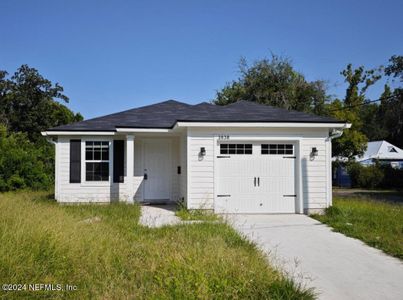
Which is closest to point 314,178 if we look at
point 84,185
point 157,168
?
point 157,168

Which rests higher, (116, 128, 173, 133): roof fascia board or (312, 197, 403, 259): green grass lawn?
(116, 128, 173, 133): roof fascia board

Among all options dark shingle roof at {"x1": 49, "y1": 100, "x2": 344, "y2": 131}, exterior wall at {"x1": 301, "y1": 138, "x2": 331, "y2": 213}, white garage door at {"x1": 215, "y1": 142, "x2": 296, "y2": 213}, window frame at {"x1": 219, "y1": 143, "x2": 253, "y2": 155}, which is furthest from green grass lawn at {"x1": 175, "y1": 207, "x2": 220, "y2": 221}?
exterior wall at {"x1": 301, "y1": 138, "x2": 331, "y2": 213}

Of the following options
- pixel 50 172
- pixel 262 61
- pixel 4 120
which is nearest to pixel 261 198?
pixel 50 172

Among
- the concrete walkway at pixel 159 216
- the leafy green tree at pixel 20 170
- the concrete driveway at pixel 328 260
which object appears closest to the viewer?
the concrete driveway at pixel 328 260

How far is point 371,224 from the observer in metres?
9.20

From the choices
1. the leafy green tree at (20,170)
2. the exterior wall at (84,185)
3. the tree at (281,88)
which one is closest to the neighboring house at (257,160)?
the exterior wall at (84,185)

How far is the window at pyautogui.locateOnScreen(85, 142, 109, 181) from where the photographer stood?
539 inches

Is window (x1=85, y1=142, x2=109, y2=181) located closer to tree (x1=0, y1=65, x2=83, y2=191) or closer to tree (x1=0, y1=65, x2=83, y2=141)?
tree (x1=0, y1=65, x2=83, y2=191)

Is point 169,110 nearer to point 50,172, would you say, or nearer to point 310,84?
point 50,172

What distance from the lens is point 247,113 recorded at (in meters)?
12.1

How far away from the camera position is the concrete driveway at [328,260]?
190 inches

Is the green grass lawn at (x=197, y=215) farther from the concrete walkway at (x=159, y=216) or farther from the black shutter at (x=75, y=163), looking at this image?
the black shutter at (x=75, y=163)

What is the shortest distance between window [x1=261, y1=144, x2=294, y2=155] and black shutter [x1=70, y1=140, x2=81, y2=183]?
262 inches

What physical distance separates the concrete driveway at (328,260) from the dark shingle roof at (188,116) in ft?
11.0
